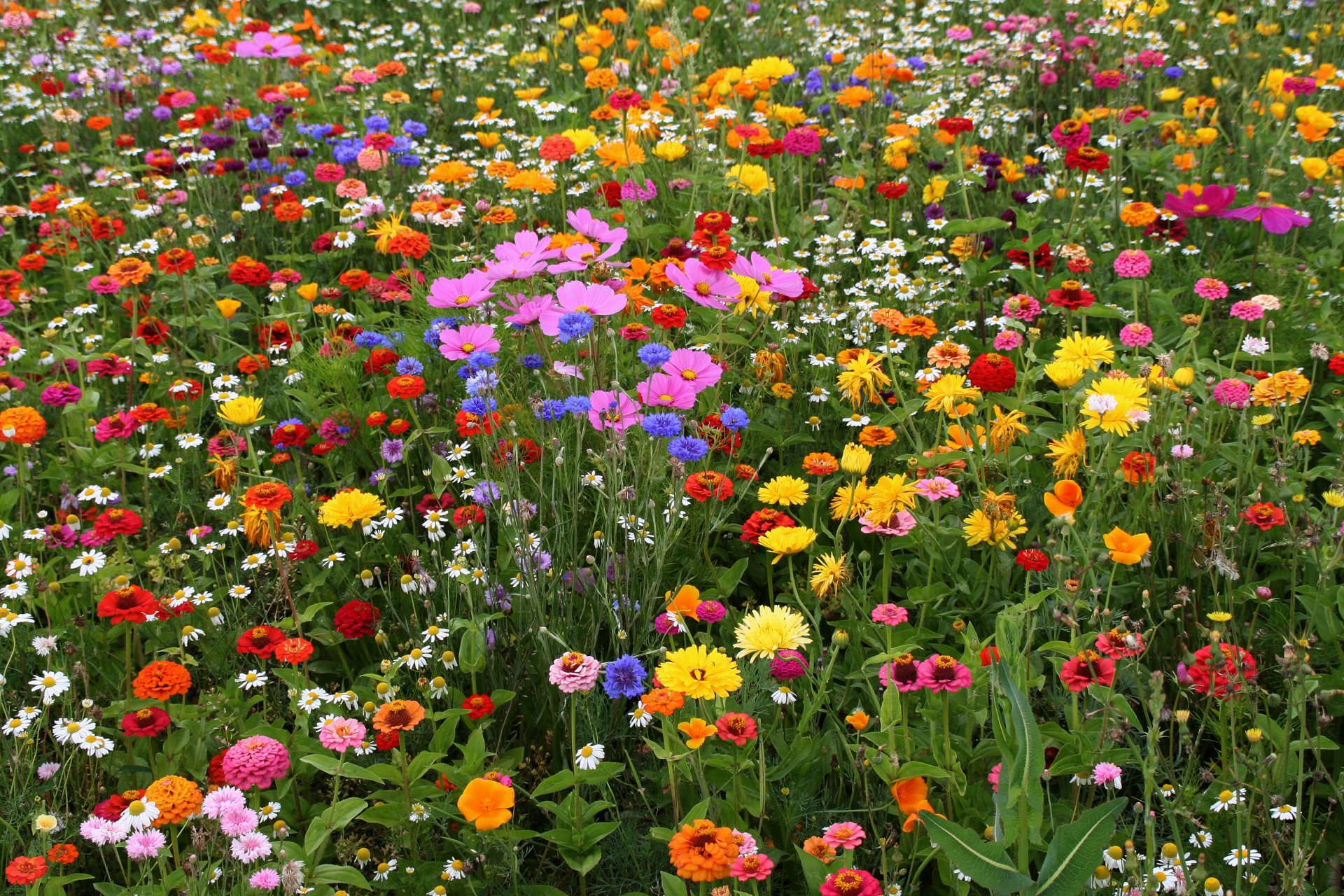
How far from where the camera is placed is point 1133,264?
2.64 metres

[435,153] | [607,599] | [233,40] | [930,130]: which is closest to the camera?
[607,599]

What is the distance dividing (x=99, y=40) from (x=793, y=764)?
556 centimetres

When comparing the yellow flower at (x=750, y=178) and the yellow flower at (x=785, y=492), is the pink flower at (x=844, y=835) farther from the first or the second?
the yellow flower at (x=750, y=178)

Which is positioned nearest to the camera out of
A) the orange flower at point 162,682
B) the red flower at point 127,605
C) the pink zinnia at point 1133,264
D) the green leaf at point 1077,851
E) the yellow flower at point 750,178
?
the green leaf at point 1077,851

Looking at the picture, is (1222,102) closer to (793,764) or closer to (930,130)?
(930,130)

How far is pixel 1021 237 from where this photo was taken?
3576mm

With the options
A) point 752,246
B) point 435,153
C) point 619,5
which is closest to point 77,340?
point 435,153

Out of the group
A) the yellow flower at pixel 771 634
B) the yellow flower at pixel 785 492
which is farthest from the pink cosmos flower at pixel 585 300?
the yellow flower at pixel 771 634

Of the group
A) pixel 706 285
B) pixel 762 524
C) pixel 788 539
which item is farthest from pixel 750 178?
pixel 788 539

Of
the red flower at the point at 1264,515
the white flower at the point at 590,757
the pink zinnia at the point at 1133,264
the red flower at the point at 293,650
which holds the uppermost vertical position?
the pink zinnia at the point at 1133,264

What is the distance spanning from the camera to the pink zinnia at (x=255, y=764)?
1574 millimetres

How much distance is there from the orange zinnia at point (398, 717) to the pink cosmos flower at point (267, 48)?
3865mm

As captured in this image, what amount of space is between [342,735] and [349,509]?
0.63 m

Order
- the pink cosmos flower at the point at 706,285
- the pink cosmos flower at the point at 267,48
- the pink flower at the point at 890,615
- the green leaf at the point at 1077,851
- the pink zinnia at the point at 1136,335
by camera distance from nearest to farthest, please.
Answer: the green leaf at the point at 1077,851 < the pink flower at the point at 890,615 < the pink cosmos flower at the point at 706,285 < the pink zinnia at the point at 1136,335 < the pink cosmos flower at the point at 267,48
